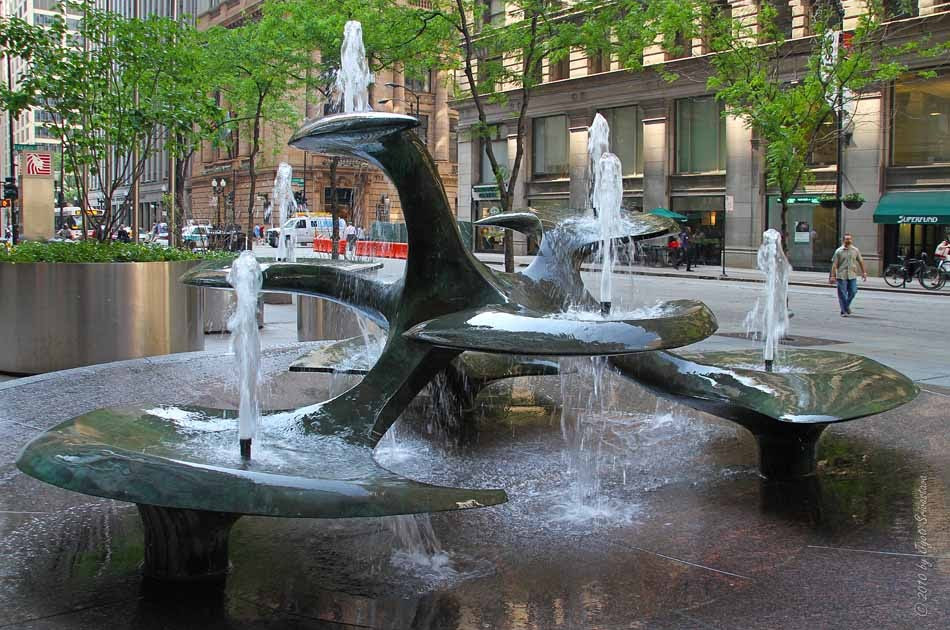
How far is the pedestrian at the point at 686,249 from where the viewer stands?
121 feet

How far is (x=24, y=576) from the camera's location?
4438 mm

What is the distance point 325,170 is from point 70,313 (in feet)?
183

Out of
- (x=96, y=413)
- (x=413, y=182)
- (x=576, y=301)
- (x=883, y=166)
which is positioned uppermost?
(x=883, y=166)

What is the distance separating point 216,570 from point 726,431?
15.7 feet

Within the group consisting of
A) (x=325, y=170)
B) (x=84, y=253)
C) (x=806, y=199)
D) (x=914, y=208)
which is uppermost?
(x=325, y=170)

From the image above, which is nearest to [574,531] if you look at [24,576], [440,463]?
[440,463]

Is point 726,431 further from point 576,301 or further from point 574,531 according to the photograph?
point 574,531

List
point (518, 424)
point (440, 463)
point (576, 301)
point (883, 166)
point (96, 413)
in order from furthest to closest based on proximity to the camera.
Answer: point (883, 166) → point (518, 424) → point (576, 301) → point (440, 463) → point (96, 413)

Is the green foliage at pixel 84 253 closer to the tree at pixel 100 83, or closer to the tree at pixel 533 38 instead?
the tree at pixel 100 83

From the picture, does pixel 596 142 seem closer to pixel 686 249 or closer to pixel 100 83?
pixel 100 83

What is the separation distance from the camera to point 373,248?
45.7 metres

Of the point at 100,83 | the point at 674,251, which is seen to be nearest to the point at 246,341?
the point at 100,83

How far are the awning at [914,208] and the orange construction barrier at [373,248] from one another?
19302 mm

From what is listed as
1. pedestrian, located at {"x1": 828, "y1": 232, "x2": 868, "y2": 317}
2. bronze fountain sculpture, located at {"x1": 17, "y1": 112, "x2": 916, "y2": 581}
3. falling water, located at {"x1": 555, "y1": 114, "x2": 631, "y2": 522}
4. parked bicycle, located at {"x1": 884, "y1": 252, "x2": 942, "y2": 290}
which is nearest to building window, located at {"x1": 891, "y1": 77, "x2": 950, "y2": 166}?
parked bicycle, located at {"x1": 884, "y1": 252, "x2": 942, "y2": 290}
